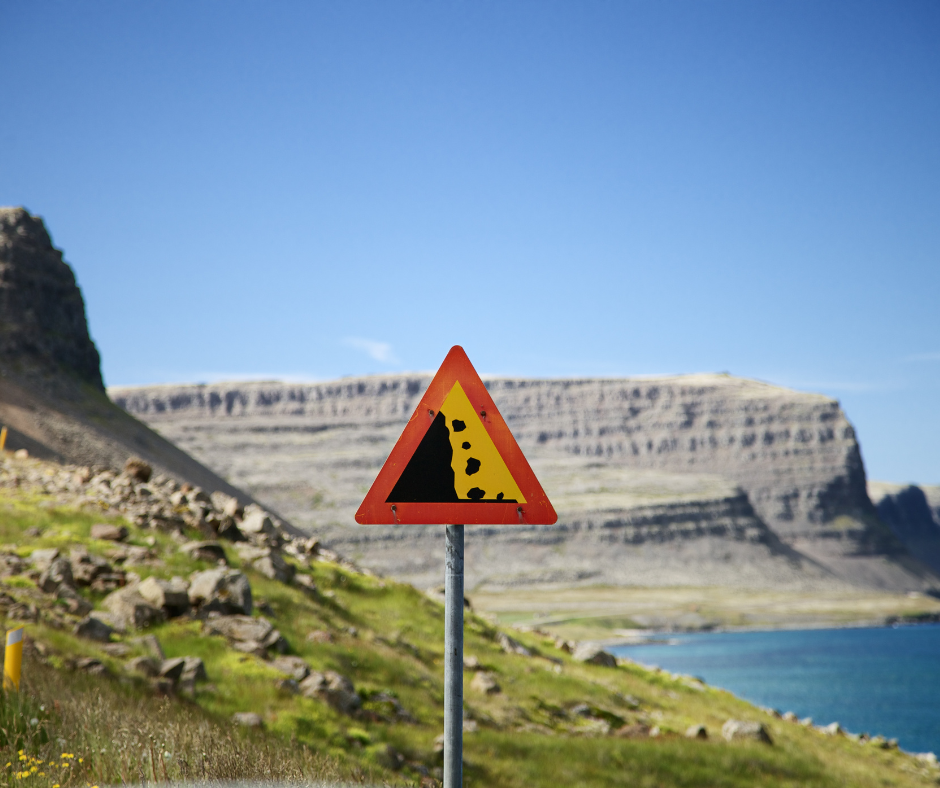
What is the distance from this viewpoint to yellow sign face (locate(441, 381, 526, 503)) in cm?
428

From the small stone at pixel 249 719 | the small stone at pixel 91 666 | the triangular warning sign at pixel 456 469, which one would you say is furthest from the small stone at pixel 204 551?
the triangular warning sign at pixel 456 469

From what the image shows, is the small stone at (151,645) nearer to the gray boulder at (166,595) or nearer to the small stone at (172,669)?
the small stone at (172,669)

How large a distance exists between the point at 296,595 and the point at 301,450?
183 m

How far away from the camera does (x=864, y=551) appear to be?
611 feet

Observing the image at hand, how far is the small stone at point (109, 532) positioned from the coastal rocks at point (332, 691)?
7.35 m

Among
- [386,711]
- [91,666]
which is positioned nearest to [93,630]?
[91,666]

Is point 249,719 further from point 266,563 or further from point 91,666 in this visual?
point 266,563

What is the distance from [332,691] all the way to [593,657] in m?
17.4

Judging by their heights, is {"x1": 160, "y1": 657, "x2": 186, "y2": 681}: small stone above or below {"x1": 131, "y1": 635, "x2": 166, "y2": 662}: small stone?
below

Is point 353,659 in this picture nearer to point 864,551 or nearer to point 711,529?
point 711,529

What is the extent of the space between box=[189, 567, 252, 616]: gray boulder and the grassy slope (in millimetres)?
889

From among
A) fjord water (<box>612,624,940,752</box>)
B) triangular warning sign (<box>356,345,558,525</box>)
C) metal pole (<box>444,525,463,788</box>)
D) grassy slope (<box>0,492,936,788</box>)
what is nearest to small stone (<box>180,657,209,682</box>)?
grassy slope (<box>0,492,936,788</box>)

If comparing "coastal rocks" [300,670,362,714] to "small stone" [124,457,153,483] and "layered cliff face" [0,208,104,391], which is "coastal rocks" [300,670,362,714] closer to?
"small stone" [124,457,153,483]

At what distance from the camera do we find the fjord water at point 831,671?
52.6 m
